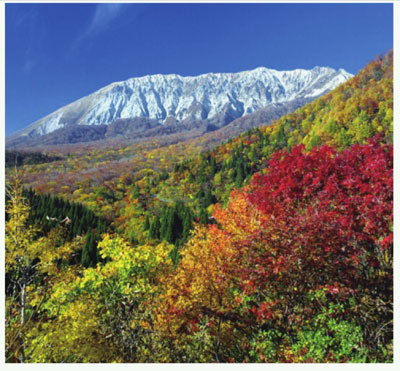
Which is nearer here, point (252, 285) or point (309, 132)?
point (252, 285)

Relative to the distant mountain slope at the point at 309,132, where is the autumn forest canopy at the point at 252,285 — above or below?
below

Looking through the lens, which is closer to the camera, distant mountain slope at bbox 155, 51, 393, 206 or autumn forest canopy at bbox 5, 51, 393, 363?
autumn forest canopy at bbox 5, 51, 393, 363

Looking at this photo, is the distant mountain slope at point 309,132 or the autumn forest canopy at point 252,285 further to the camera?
the distant mountain slope at point 309,132

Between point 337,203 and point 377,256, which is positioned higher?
point 337,203

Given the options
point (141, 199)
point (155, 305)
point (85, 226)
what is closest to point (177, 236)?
point (85, 226)

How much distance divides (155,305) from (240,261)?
2.61 meters

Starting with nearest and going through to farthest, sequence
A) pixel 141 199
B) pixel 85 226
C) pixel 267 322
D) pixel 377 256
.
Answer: pixel 267 322 → pixel 377 256 → pixel 85 226 → pixel 141 199

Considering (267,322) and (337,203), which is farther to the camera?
(337,203)

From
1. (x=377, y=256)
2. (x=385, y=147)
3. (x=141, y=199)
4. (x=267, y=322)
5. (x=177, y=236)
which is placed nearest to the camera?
(x=267, y=322)

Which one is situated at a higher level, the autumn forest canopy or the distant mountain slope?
the distant mountain slope

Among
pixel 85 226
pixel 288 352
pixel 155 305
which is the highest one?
pixel 155 305
